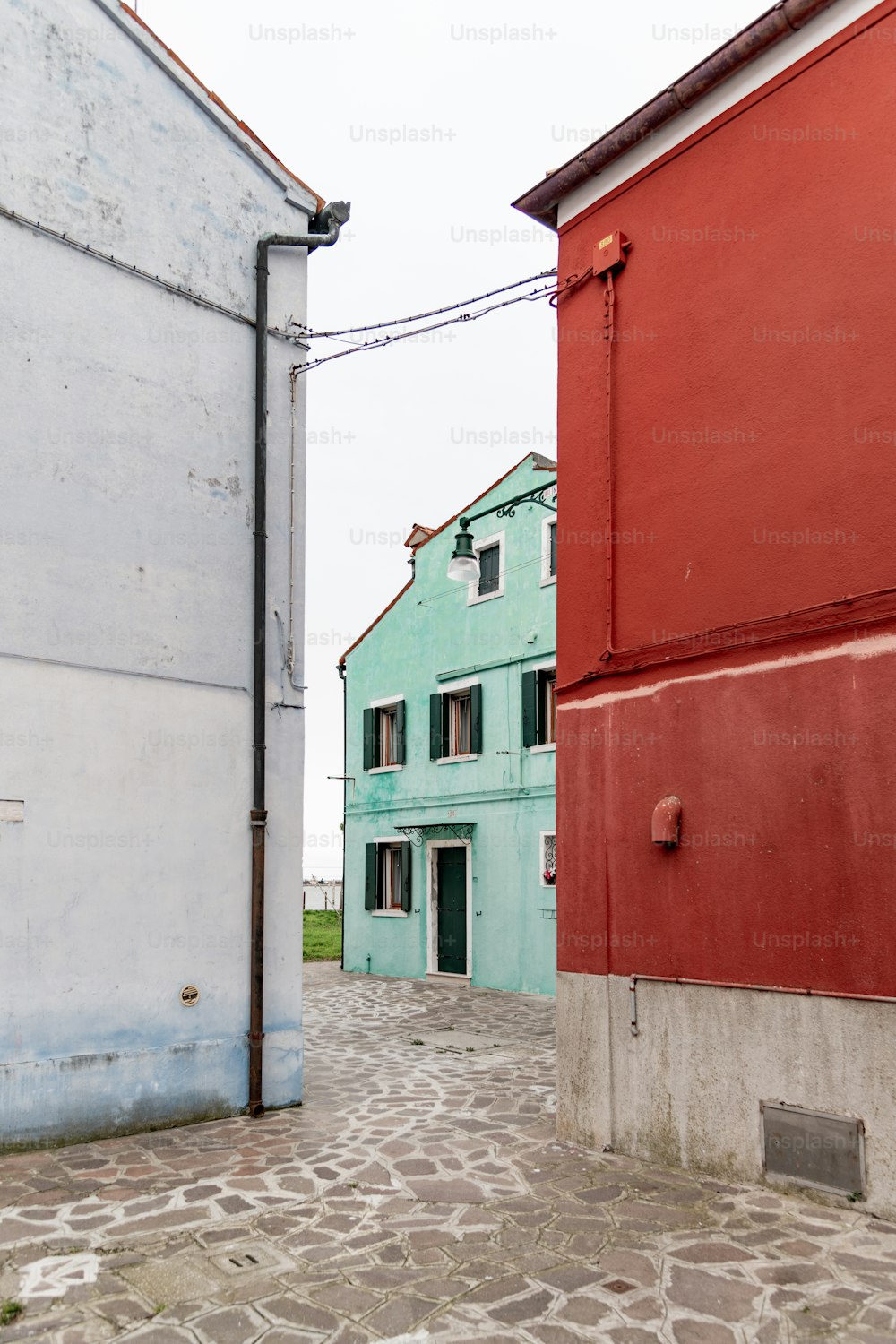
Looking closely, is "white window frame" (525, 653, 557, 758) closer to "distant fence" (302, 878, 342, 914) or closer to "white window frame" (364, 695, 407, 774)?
"white window frame" (364, 695, 407, 774)

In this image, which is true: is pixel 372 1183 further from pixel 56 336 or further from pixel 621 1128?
pixel 56 336

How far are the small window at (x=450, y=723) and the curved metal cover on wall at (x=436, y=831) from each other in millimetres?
1133

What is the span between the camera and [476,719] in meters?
16.7

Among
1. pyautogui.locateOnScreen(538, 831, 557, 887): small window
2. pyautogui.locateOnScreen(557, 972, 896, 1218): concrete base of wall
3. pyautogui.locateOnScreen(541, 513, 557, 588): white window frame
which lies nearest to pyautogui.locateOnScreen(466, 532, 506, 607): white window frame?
pyautogui.locateOnScreen(541, 513, 557, 588): white window frame

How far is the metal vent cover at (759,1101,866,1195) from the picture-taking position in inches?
205

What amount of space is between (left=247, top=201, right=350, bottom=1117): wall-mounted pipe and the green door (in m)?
9.68

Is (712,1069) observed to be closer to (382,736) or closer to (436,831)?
(436,831)

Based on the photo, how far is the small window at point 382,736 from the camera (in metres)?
19.1

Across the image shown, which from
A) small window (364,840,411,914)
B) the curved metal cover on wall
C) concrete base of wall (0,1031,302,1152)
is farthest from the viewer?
small window (364,840,411,914)

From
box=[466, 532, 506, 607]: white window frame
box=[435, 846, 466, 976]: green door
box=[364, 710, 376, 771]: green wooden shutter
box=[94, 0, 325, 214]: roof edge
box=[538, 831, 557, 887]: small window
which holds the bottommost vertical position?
box=[435, 846, 466, 976]: green door

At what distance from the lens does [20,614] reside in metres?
6.63

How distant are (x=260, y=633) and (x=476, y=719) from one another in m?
9.16

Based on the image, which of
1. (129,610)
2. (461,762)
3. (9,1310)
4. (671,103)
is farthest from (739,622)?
(461,762)

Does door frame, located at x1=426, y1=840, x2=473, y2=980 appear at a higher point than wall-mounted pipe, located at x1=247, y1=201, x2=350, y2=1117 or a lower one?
lower
